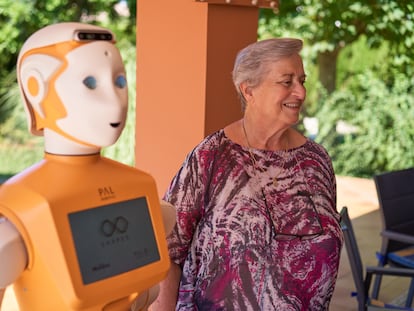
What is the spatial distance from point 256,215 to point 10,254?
91cm

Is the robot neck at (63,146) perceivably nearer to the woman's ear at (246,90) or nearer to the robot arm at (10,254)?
the robot arm at (10,254)

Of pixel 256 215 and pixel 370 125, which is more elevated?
pixel 256 215

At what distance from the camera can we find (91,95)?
1618 millimetres

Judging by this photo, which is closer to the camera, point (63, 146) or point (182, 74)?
point (63, 146)

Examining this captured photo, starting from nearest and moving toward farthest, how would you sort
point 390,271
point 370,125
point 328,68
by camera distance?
point 390,271, point 370,125, point 328,68

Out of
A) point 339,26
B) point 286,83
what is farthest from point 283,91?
point 339,26

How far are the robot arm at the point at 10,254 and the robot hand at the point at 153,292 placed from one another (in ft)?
1.03

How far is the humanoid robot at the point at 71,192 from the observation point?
62.4 inches

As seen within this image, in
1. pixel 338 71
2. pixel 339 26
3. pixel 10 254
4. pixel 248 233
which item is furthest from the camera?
pixel 338 71

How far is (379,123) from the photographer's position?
10.9 meters

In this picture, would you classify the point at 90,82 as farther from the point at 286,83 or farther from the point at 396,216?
the point at 396,216

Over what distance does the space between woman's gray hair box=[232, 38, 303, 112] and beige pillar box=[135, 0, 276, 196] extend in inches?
41.8

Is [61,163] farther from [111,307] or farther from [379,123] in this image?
[379,123]

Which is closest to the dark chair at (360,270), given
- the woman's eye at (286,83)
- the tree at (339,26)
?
the woman's eye at (286,83)
